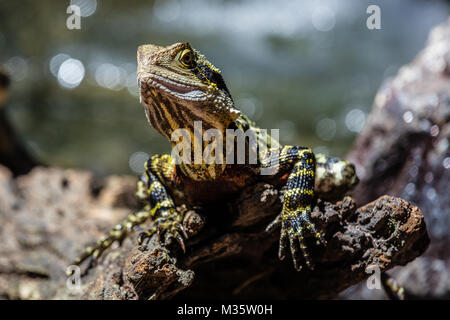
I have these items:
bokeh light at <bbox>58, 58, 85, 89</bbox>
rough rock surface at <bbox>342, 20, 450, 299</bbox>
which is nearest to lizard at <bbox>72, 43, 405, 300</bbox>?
rough rock surface at <bbox>342, 20, 450, 299</bbox>

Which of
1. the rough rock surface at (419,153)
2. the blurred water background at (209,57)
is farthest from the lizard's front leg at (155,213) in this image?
the blurred water background at (209,57)

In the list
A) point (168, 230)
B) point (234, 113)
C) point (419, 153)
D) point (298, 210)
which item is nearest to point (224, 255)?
point (168, 230)

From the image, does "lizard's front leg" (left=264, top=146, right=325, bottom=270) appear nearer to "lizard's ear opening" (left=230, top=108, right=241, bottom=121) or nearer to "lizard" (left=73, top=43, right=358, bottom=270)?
"lizard" (left=73, top=43, right=358, bottom=270)

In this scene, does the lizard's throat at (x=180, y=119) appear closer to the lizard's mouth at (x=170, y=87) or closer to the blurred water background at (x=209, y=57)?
the lizard's mouth at (x=170, y=87)

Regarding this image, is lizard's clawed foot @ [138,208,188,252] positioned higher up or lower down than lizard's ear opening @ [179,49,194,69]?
lower down

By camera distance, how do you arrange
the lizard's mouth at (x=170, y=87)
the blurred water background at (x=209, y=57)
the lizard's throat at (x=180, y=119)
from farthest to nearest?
the blurred water background at (x=209, y=57) < the lizard's throat at (x=180, y=119) < the lizard's mouth at (x=170, y=87)

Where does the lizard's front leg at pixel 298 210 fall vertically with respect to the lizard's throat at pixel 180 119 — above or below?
below

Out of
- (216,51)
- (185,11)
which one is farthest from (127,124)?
(185,11)

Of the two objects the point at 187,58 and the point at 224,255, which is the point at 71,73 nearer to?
the point at 187,58
